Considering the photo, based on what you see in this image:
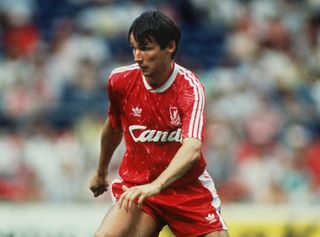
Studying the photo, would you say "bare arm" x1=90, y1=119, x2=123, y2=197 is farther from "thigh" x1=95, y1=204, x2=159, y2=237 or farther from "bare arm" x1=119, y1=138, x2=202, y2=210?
"bare arm" x1=119, y1=138, x2=202, y2=210

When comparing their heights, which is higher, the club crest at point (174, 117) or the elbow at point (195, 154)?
the club crest at point (174, 117)

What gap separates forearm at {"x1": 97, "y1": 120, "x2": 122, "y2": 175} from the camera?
704cm

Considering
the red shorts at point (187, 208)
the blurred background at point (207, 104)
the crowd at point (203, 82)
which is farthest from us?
the crowd at point (203, 82)

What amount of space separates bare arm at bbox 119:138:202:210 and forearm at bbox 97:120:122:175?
86 centimetres

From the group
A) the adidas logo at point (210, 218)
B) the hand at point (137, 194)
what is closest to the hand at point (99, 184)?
the adidas logo at point (210, 218)

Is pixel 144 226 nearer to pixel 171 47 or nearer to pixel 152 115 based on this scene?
pixel 152 115

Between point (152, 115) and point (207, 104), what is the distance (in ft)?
19.5

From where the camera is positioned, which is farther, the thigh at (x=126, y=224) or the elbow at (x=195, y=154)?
the thigh at (x=126, y=224)

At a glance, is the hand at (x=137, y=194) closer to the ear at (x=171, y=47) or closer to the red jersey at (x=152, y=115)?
the red jersey at (x=152, y=115)

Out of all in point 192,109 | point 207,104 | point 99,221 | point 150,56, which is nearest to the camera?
point 150,56

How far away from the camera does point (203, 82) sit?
1343 centimetres

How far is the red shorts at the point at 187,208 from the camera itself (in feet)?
22.4

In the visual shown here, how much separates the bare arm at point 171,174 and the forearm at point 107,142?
861 mm

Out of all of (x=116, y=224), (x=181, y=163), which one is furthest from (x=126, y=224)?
(x=181, y=163)
